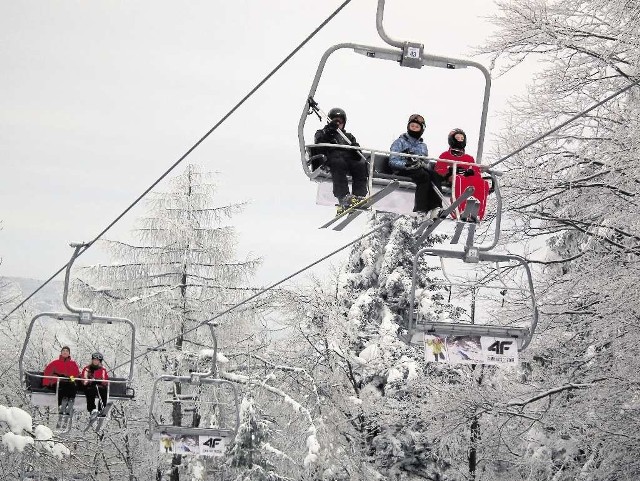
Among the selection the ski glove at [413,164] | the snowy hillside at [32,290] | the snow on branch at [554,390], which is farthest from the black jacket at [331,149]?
the snowy hillside at [32,290]

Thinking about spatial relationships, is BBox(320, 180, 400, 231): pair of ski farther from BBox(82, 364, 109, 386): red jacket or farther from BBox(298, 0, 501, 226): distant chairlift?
BBox(82, 364, 109, 386): red jacket

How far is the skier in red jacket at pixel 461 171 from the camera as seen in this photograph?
30.7 ft

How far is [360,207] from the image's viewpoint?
347 inches

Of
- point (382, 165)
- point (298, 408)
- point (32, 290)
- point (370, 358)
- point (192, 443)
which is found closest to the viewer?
point (382, 165)

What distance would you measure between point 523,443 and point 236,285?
9108 millimetres

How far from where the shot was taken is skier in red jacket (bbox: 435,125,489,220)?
9344mm

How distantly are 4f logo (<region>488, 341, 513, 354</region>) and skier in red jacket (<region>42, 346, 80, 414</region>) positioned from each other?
6.55 meters

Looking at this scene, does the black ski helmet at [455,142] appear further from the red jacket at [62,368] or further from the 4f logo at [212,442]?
the 4f logo at [212,442]

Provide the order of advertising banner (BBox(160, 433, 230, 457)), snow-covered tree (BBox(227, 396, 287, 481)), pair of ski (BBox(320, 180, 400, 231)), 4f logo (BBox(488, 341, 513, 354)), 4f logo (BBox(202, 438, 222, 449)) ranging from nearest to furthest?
pair of ski (BBox(320, 180, 400, 231)) < 4f logo (BBox(488, 341, 513, 354)) < advertising banner (BBox(160, 433, 230, 457)) < 4f logo (BBox(202, 438, 222, 449)) < snow-covered tree (BBox(227, 396, 287, 481))

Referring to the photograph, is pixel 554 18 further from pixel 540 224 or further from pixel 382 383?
pixel 382 383

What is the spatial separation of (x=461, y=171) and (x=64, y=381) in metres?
7.31

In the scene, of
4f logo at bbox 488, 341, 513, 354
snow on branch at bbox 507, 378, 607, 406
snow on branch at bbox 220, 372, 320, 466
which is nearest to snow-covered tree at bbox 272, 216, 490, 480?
snow on branch at bbox 220, 372, 320, 466

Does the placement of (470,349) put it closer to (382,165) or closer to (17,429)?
(382,165)

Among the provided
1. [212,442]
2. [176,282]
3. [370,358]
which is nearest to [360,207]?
[212,442]
